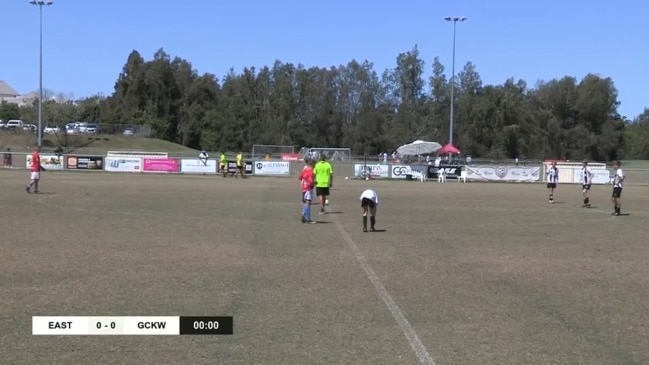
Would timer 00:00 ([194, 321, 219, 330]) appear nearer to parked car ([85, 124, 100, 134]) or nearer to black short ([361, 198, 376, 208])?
black short ([361, 198, 376, 208])

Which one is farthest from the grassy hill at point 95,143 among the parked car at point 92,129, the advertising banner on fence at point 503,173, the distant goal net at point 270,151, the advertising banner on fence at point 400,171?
the advertising banner on fence at point 503,173

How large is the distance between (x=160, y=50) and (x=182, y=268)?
123463mm

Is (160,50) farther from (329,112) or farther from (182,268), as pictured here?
(182,268)

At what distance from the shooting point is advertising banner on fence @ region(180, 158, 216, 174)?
170 feet

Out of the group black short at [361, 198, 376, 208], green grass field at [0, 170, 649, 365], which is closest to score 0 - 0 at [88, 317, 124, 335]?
green grass field at [0, 170, 649, 365]

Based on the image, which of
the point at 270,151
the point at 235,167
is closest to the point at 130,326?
the point at 235,167

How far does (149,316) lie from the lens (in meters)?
7.34

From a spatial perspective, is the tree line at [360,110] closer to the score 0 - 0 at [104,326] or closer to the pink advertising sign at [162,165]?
the pink advertising sign at [162,165]

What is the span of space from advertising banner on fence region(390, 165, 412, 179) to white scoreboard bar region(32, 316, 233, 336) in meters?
45.3

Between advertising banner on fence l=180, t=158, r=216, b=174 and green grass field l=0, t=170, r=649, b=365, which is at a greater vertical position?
advertising banner on fence l=180, t=158, r=216, b=174

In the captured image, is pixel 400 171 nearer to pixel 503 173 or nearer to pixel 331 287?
pixel 503 173

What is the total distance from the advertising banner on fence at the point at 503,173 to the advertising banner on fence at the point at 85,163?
27755 mm

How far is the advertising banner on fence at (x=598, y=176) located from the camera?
51812mm

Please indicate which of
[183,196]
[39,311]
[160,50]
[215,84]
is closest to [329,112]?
[215,84]
